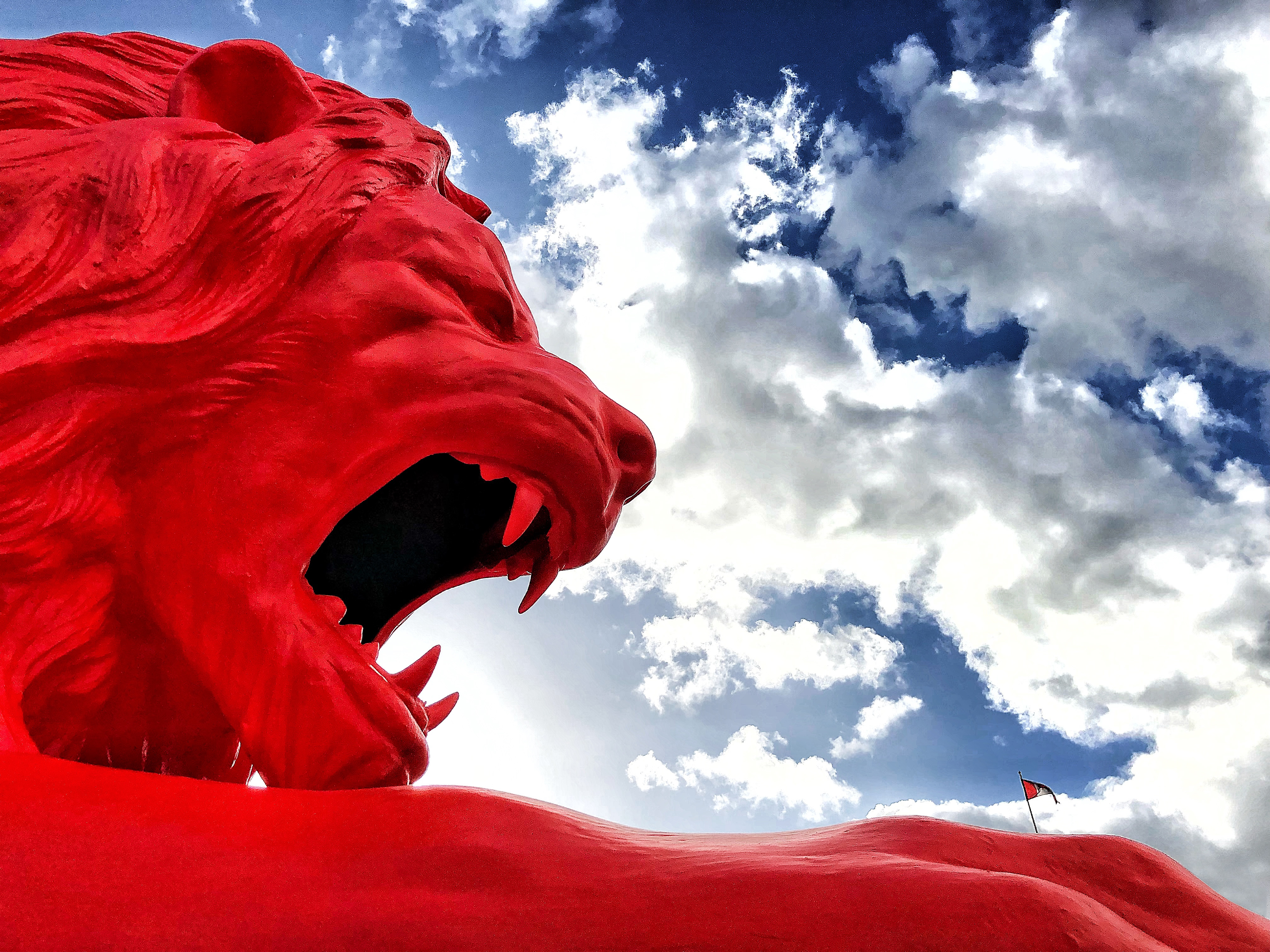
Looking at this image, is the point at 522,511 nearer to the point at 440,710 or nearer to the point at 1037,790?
the point at 440,710

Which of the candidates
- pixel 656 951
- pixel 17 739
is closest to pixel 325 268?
pixel 17 739

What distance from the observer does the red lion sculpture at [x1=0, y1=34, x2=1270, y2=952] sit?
0.81 meters

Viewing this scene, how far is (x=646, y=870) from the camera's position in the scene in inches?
34.5

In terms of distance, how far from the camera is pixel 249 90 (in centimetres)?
158

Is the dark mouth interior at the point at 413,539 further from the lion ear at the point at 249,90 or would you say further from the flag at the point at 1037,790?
the flag at the point at 1037,790

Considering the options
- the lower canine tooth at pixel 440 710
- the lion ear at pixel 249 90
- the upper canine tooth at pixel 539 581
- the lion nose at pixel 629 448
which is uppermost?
the lion ear at pixel 249 90

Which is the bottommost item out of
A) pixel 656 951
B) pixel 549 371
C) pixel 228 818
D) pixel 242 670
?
pixel 656 951

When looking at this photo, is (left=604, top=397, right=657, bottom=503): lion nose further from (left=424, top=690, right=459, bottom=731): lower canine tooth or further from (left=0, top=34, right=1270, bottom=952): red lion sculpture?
(left=424, top=690, right=459, bottom=731): lower canine tooth

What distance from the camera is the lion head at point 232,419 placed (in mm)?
1224

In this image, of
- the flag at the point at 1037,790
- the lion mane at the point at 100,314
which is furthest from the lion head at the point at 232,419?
the flag at the point at 1037,790

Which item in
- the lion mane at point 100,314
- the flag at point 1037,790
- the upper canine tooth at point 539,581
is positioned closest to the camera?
the lion mane at point 100,314

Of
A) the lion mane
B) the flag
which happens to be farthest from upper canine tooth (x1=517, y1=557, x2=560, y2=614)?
the flag

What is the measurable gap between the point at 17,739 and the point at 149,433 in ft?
1.40

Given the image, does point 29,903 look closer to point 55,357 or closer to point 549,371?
point 55,357
